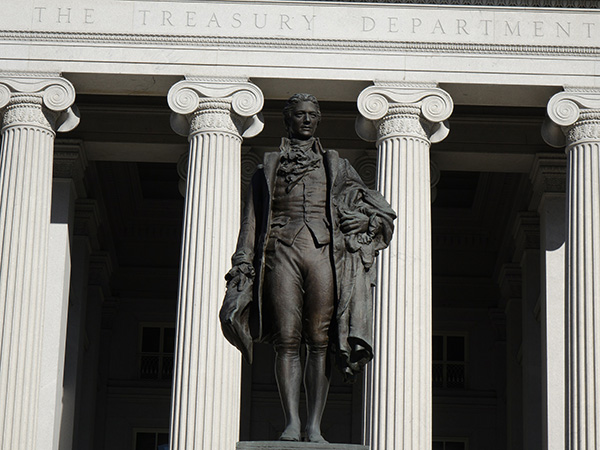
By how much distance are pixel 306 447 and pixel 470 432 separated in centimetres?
3841

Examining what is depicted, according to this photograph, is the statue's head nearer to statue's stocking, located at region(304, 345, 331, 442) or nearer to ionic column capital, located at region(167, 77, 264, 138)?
statue's stocking, located at region(304, 345, 331, 442)

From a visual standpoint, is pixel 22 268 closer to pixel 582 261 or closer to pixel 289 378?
pixel 582 261

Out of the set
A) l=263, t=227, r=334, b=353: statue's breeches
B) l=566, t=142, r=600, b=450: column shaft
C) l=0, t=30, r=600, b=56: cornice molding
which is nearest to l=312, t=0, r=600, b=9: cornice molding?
l=0, t=30, r=600, b=56: cornice molding

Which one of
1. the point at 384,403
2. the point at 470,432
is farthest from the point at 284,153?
the point at 470,432

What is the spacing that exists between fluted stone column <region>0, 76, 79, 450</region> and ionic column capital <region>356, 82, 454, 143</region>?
695 centimetres

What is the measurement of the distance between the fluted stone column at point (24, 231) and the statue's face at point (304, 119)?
20.2m

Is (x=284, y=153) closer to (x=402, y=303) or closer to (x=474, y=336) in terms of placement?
(x=402, y=303)

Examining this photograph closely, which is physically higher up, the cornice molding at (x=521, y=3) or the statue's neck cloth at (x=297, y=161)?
the cornice molding at (x=521, y=3)

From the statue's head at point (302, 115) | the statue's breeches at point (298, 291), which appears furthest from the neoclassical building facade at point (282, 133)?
the statue's breeches at point (298, 291)

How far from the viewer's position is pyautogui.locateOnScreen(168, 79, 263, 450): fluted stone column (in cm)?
3553

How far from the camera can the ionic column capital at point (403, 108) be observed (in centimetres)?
3784

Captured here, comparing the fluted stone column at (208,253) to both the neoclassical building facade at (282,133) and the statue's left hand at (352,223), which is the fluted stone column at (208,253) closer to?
the neoclassical building facade at (282,133)

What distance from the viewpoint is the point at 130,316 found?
55562mm

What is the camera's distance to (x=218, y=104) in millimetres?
37812
